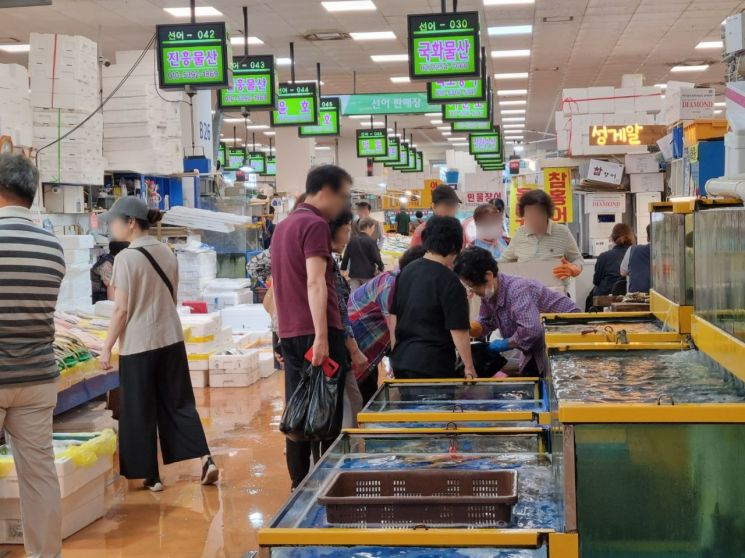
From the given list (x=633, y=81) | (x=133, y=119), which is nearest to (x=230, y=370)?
(x=133, y=119)

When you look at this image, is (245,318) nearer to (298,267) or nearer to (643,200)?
(643,200)

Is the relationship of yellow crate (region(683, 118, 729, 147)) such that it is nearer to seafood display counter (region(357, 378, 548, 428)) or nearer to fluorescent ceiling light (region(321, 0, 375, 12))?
seafood display counter (region(357, 378, 548, 428))

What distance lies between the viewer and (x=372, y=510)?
2535 millimetres

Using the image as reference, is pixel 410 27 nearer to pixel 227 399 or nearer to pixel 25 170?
pixel 227 399

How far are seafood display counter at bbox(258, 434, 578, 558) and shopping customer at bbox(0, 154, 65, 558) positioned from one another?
171 cm

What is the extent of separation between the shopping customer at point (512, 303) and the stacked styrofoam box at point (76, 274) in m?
4.98

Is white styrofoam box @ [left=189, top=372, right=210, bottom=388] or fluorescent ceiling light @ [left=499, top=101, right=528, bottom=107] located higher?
fluorescent ceiling light @ [left=499, top=101, right=528, bottom=107]

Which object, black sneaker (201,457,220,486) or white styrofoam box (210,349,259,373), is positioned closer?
black sneaker (201,457,220,486)

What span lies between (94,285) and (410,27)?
14.6 feet

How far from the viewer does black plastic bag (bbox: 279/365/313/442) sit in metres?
4.83

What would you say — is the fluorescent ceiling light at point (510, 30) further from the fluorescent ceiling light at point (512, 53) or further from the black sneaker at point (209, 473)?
the black sneaker at point (209, 473)

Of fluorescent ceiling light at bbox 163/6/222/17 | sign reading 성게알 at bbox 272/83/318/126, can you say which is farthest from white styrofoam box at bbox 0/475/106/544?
sign reading 성게알 at bbox 272/83/318/126

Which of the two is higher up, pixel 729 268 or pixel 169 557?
pixel 729 268

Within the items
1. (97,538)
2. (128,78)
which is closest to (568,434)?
(97,538)
